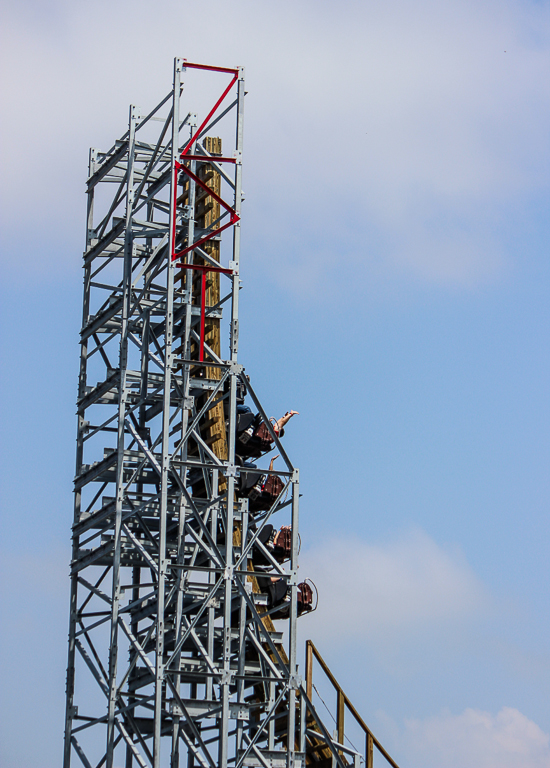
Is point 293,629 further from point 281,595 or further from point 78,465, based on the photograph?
point 78,465

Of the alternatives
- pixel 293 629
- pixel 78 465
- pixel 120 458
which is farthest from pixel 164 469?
pixel 78 465

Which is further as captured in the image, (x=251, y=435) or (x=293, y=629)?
(x=251, y=435)

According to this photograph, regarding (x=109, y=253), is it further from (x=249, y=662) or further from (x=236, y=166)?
(x=249, y=662)

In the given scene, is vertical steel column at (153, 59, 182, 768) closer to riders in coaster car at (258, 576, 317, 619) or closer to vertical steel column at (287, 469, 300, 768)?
vertical steel column at (287, 469, 300, 768)

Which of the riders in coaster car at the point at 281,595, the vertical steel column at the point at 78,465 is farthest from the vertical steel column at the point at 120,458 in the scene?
the riders in coaster car at the point at 281,595

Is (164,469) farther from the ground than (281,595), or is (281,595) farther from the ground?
(164,469)

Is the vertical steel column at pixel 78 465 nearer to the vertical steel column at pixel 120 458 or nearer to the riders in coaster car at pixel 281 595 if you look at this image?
the vertical steel column at pixel 120 458

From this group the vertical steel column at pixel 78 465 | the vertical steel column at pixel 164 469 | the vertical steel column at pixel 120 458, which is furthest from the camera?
the vertical steel column at pixel 78 465

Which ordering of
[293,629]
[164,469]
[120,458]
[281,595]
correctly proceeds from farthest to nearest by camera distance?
1. [281,595]
2. [120,458]
3. [293,629]
4. [164,469]

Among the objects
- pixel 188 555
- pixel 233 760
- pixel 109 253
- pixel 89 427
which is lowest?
pixel 233 760

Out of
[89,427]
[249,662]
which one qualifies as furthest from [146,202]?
[249,662]

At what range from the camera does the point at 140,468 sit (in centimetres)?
2922

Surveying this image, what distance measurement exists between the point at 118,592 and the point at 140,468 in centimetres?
268

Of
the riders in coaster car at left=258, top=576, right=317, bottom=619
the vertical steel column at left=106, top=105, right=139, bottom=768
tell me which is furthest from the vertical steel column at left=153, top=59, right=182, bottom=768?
the riders in coaster car at left=258, top=576, right=317, bottom=619
